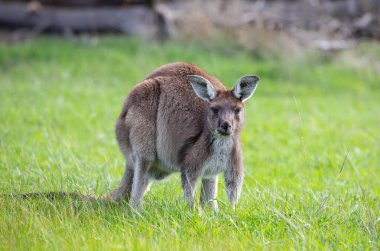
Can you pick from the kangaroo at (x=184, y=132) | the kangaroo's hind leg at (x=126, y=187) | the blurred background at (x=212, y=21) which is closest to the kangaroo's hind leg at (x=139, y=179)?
the kangaroo at (x=184, y=132)

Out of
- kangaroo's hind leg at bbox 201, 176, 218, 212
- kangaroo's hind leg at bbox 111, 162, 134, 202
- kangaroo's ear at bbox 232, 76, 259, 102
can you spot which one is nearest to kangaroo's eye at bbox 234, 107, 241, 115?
kangaroo's ear at bbox 232, 76, 259, 102

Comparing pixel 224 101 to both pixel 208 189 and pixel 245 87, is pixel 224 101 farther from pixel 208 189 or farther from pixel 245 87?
pixel 208 189

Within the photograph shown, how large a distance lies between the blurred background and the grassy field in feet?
1.53

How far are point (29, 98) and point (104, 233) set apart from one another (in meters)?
6.69

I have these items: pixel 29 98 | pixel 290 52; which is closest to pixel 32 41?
pixel 29 98

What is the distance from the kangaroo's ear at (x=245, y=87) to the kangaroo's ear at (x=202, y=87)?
0.20 metres

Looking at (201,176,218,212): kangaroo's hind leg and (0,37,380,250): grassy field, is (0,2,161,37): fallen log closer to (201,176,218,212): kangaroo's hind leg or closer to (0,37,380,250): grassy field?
(0,37,380,250): grassy field

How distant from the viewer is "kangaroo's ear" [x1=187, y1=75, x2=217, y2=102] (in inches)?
218

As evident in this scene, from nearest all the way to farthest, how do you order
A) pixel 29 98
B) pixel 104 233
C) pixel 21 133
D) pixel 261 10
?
pixel 104 233, pixel 21 133, pixel 29 98, pixel 261 10

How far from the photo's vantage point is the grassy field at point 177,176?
15.5 feet

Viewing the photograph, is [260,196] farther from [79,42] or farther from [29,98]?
[79,42]

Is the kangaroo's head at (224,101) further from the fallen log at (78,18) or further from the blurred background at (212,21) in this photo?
the fallen log at (78,18)

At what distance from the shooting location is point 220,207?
17.8 feet

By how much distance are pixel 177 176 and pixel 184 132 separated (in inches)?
50.1
